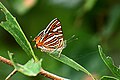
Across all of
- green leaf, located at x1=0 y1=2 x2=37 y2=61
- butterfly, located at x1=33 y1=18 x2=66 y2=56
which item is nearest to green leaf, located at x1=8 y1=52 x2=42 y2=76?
green leaf, located at x1=0 y1=2 x2=37 y2=61

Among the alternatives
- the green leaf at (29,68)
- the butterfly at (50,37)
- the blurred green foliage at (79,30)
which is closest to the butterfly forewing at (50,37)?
the butterfly at (50,37)

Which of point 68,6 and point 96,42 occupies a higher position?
point 68,6

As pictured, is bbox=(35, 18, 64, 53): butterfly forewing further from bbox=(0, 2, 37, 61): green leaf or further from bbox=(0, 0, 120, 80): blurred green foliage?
bbox=(0, 0, 120, 80): blurred green foliage

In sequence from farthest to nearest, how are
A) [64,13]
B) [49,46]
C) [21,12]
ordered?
[64,13] → [21,12] → [49,46]

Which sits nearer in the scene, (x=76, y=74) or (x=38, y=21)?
(x=76, y=74)

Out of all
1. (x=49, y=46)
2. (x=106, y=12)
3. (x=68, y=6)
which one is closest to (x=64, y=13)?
Result: (x=68, y=6)

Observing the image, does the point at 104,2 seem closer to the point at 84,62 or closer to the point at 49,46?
the point at 84,62

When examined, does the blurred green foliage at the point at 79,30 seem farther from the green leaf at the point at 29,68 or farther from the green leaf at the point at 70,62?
the green leaf at the point at 29,68
